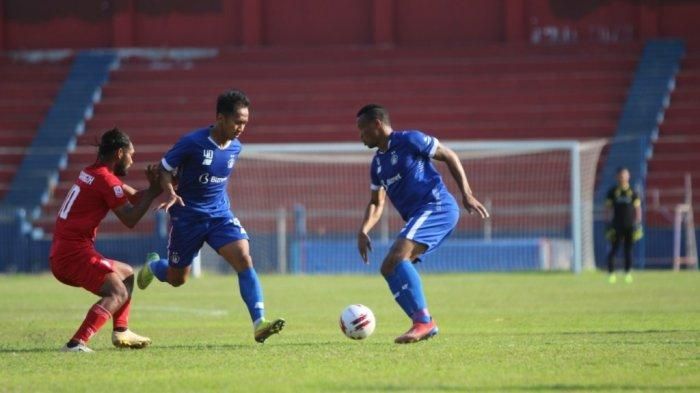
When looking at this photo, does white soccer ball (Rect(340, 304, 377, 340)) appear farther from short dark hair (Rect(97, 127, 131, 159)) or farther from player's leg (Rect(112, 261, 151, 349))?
short dark hair (Rect(97, 127, 131, 159))

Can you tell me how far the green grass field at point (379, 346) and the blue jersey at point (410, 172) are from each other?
1.22 m

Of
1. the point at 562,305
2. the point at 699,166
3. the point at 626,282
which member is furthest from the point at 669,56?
the point at 562,305

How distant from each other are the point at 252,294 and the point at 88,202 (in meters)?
1.53

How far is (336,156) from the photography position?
31797 mm

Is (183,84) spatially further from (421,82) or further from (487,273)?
(487,273)

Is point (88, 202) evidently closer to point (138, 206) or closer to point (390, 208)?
point (138, 206)

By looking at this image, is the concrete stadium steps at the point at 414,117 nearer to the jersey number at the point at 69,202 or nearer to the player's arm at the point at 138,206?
the player's arm at the point at 138,206

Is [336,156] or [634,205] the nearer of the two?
[634,205]

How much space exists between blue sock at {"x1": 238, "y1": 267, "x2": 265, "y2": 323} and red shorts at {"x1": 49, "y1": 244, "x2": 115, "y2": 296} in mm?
1082

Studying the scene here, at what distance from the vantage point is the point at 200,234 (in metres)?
12.0

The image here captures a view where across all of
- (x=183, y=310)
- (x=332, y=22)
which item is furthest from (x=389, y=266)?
(x=332, y=22)

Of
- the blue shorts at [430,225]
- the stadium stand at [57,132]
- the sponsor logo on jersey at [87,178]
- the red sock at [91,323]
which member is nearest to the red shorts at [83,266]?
the red sock at [91,323]

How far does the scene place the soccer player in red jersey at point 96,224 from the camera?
11.3m

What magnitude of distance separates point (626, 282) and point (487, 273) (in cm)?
524
